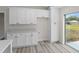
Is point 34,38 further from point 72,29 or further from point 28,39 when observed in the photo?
point 72,29

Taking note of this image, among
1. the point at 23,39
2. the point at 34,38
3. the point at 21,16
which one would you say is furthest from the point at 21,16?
the point at 34,38

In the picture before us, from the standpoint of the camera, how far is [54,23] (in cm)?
736

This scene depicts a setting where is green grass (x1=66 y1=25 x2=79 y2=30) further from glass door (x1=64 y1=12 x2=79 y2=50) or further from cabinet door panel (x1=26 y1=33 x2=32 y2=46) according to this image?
cabinet door panel (x1=26 y1=33 x2=32 y2=46)

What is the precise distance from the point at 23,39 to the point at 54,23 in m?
2.47

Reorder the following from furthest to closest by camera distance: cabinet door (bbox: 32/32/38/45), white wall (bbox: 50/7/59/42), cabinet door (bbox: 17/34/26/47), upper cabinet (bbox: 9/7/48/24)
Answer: white wall (bbox: 50/7/59/42) < cabinet door (bbox: 32/32/38/45) < upper cabinet (bbox: 9/7/48/24) < cabinet door (bbox: 17/34/26/47)

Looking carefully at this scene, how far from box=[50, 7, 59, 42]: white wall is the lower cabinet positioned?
1625 millimetres

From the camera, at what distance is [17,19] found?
6.14m

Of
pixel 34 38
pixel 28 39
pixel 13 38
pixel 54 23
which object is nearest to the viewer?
pixel 13 38

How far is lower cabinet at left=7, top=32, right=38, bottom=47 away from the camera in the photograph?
19.0 feet

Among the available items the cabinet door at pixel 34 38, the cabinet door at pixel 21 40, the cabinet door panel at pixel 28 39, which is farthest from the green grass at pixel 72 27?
the cabinet door at pixel 21 40

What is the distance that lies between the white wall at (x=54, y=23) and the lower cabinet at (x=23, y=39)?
1.63 meters

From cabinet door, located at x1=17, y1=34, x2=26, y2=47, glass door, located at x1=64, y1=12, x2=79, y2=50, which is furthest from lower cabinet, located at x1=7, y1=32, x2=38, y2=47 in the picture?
glass door, located at x1=64, y1=12, x2=79, y2=50

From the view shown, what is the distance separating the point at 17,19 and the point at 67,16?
2.85 metres
